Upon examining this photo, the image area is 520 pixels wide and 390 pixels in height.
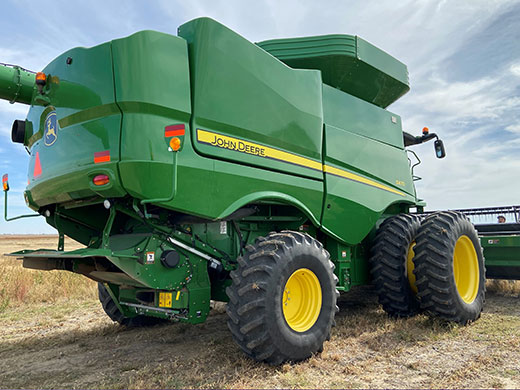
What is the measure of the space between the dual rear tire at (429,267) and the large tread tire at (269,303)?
5.68 ft

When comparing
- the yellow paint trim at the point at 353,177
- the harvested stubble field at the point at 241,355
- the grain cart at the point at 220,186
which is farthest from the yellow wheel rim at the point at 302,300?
the yellow paint trim at the point at 353,177

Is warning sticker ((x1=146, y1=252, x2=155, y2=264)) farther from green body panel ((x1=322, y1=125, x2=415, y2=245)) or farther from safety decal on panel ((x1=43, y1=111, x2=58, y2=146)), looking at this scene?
green body panel ((x1=322, y1=125, x2=415, y2=245))

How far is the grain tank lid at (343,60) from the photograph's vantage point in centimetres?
538

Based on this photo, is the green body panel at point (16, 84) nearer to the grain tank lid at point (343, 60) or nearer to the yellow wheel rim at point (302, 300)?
the grain tank lid at point (343, 60)

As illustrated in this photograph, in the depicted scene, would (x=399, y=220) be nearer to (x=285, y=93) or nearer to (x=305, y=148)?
(x=305, y=148)

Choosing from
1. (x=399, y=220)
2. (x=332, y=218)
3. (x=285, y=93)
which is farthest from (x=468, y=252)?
(x=285, y=93)

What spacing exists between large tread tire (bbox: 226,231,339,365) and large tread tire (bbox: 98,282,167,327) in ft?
7.89

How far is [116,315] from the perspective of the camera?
5.41 m

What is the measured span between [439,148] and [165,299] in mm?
5367

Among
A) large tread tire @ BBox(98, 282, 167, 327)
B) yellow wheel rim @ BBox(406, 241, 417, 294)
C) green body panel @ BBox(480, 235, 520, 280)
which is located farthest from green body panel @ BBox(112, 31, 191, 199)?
green body panel @ BBox(480, 235, 520, 280)

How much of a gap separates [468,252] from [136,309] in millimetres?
4423

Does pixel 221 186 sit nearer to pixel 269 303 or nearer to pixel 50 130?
pixel 269 303

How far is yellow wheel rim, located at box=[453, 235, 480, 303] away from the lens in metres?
5.75

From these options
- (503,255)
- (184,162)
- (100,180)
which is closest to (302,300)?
(184,162)
